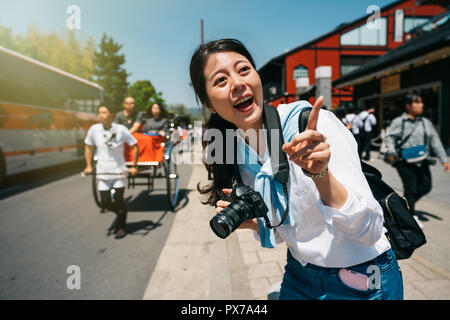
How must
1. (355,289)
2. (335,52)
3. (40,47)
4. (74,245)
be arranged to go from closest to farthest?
(355,289)
(74,245)
(335,52)
(40,47)

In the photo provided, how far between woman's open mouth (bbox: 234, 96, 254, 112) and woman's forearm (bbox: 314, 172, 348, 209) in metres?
0.43

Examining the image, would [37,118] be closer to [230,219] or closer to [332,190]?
[230,219]

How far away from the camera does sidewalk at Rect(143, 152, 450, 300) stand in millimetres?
2691

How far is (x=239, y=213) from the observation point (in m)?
1.07

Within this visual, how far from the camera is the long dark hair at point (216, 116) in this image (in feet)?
4.14

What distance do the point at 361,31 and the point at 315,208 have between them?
90.1ft

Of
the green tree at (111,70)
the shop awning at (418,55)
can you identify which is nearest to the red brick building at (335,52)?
the shop awning at (418,55)

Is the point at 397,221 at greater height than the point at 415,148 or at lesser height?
lesser

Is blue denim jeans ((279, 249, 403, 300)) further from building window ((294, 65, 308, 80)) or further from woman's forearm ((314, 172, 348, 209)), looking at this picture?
building window ((294, 65, 308, 80))

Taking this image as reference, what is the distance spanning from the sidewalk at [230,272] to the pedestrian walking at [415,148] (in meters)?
0.80

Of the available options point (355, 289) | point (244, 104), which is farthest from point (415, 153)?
point (244, 104)

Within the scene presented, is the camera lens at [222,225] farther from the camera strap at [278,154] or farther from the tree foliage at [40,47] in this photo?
the tree foliage at [40,47]

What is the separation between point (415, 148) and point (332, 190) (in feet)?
12.8

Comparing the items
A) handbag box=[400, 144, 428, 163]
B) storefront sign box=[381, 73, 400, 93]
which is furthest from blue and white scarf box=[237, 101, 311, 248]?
storefront sign box=[381, 73, 400, 93]
